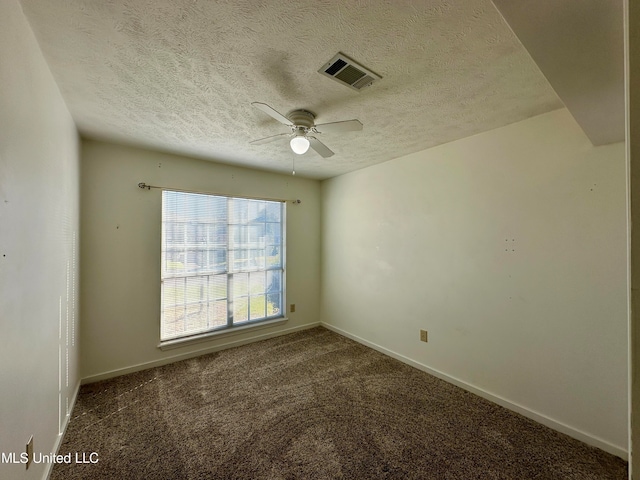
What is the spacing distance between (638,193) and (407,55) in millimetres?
1310

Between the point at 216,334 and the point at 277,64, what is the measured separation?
3025 mm

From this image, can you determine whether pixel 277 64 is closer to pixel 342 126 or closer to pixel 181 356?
pixel 342 126

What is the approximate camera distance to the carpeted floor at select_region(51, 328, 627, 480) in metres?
1.63

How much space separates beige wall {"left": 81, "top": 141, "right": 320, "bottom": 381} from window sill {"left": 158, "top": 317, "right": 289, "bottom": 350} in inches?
2.7

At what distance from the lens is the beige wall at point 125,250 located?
259 centimetres

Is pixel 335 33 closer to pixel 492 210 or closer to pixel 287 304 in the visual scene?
pixel 492 210

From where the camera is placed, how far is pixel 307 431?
1.95 m

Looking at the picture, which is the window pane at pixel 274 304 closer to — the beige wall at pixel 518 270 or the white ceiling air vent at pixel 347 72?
the beige wall at pixel 518 270

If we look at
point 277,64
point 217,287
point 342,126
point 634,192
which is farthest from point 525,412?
point 217,287

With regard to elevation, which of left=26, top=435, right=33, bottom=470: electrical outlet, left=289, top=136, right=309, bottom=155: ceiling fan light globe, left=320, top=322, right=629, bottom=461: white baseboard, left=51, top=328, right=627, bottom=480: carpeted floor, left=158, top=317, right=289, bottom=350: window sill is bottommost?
left=51, top=328, right=627, bottom=480: carpeted floor

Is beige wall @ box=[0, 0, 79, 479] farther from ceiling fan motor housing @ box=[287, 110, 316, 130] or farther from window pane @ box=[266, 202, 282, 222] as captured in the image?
window pane @ box=[266, 202, 282, 222]

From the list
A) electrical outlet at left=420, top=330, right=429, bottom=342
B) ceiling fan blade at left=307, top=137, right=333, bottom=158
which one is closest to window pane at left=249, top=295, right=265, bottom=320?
electrical outlet at left=420, top=330, right=429, bottom=342

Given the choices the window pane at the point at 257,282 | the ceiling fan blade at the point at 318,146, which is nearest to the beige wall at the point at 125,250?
the window pane at the point at 257,282

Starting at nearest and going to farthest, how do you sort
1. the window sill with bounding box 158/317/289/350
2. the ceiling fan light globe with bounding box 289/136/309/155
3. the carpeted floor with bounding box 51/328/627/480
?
the carpeted floor with bounding box 51/328/627/480 → the ceiling fan light globe with bounding box 289/136/309/155 → the window sill with bounding box 158/317/289/350
